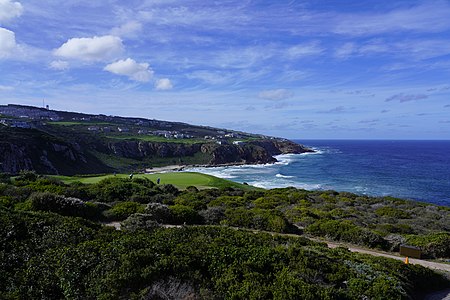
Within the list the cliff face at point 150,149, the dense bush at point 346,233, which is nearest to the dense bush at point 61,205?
the dense bush at point 346,233

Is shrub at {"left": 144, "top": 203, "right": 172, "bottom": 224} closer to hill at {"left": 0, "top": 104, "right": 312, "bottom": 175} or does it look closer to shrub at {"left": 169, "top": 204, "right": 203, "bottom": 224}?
shrub at {"left": 169, "top": 204, "right": 203, "bottom": 224}

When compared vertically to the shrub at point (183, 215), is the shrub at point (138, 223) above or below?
above

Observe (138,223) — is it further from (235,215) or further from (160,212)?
(235,215)

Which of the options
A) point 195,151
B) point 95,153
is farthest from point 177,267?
point 195,151

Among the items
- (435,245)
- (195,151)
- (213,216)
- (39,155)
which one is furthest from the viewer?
(195,151)

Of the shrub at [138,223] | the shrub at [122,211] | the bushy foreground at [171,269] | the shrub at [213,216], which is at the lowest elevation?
the shrub at [213,216]

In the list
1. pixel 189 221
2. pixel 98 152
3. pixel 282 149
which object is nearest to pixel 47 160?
pixel 98 152

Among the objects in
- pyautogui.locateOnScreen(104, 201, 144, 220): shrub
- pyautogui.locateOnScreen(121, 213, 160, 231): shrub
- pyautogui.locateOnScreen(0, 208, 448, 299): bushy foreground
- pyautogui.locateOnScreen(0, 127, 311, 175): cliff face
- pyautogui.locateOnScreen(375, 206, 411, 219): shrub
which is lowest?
pyautogui.locateOnScreen(0, 127, 311, 175): cliff face

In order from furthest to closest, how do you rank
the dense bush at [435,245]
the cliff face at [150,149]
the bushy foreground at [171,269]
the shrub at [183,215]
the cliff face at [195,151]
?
the cliff face at [195,151] < the cliff face at [150,149] < the shrub at [183,215] < the dense bush at [435,245] < the bushy foreground at [171,269]

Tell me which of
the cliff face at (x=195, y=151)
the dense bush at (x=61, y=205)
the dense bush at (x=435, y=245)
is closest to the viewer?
the dense bush at (x=435, y=245)

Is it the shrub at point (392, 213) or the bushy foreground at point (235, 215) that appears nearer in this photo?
the bushy foreground at point (235, 215)

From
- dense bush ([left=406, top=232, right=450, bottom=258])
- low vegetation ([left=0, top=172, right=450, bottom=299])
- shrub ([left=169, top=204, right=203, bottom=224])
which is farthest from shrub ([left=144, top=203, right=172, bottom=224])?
dense bush ([left=406, top=232, right=450, bottom=258])

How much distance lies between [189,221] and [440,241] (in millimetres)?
9186

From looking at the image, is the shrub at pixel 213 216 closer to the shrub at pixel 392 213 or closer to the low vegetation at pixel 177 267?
the low vegetation at pixel 177 267
